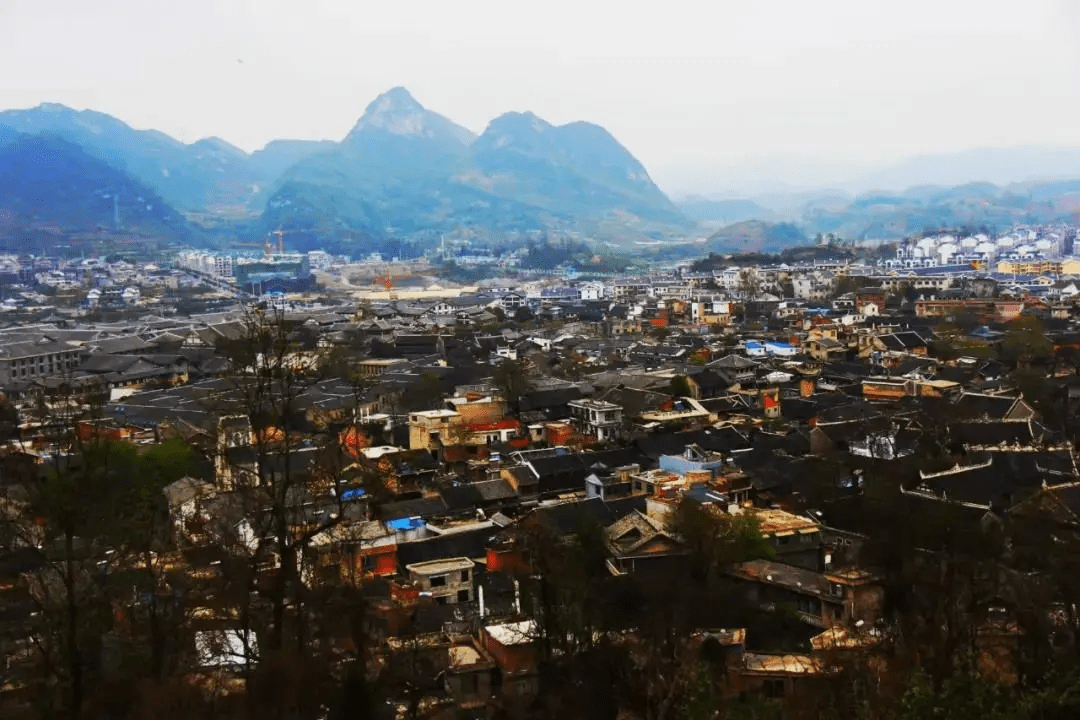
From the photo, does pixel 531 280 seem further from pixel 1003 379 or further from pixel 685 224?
pixel 685 224

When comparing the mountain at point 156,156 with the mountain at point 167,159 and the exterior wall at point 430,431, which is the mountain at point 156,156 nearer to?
the mountain at point 167,159

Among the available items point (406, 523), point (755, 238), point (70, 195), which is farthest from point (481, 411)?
point (755, 238)

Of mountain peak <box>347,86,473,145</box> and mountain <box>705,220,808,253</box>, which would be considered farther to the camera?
mountain peak <box>347,86,473,145</box>

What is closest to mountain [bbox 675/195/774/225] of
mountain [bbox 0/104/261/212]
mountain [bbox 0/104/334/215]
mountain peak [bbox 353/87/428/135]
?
mountain peak [bbox 353/87/428/135]

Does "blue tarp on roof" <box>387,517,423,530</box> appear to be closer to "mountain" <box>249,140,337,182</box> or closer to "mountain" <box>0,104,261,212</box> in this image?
"mountain" <box>0,104,261,212</box>

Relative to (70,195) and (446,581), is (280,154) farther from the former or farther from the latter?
(446,581)

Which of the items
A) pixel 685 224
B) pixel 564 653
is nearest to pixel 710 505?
pixel 564 653
